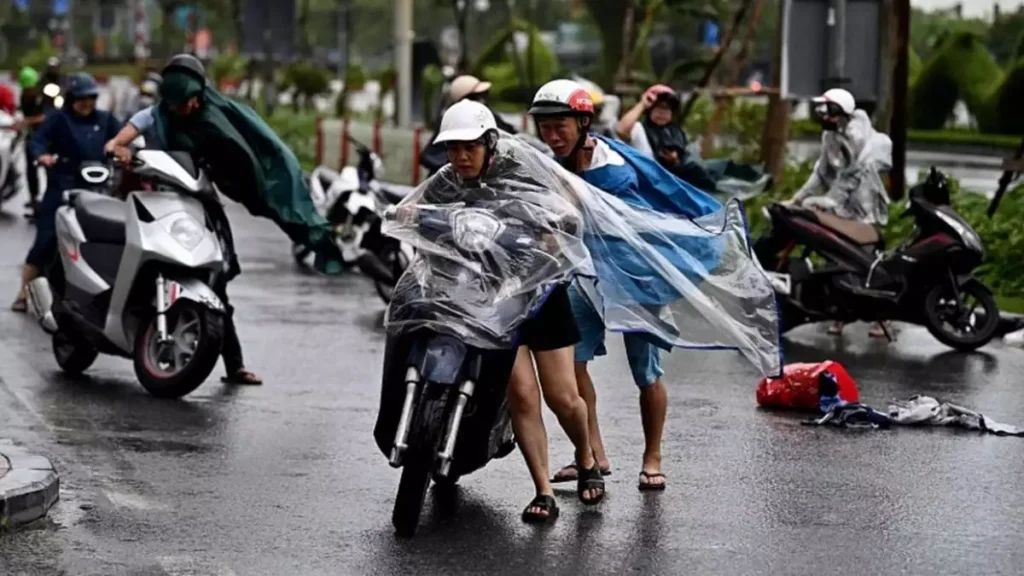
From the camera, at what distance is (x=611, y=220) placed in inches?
346

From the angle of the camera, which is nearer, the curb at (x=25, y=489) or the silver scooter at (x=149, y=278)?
the curb at (x=25, y=489)

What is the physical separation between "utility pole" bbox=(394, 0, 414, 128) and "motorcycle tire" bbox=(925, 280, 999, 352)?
18795 mm

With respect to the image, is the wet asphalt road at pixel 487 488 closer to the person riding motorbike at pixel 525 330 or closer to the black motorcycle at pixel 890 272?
the person riding motorbike at pixel 525 330

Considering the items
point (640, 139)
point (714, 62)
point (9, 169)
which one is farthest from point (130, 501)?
point (9, 169)

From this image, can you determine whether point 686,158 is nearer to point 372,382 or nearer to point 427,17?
point 372,382

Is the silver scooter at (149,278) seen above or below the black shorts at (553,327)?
below

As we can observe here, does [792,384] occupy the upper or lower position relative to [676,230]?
lower

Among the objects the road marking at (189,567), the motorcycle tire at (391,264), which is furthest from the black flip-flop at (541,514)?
the motorcycle tire at (391,264)

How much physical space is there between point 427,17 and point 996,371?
7646 centimetres

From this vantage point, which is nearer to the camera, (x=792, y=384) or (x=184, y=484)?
(x=184, y=484)

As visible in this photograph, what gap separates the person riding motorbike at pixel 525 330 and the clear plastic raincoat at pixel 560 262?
13 mm

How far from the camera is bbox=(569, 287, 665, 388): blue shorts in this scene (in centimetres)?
888

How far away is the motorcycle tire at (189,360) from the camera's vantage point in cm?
1129

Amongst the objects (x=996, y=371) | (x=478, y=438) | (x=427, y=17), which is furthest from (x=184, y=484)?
(x=427, y=17)
